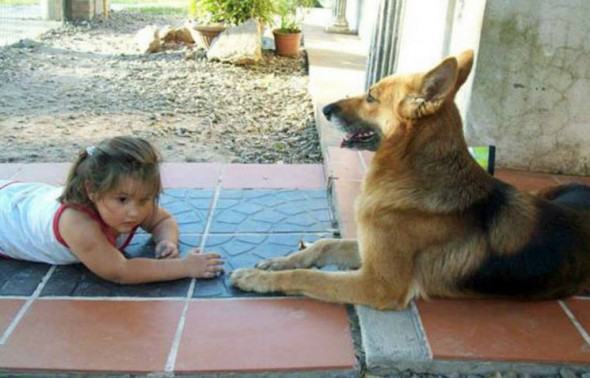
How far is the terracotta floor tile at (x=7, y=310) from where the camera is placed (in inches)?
104

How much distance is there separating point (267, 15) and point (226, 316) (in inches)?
296

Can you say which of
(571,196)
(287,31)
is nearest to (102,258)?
(571,196)

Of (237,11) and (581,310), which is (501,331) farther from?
(237,11)

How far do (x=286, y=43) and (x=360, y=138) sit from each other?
6611mm

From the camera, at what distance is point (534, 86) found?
4.18 meters

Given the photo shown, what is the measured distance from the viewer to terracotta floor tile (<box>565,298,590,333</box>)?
2793mm

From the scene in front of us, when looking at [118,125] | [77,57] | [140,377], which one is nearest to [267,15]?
[77,57]

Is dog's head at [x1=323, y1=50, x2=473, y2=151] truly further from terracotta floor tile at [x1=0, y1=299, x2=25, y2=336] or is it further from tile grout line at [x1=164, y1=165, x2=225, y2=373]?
terracotta floor tile at [x1=0, y1=299, x2=25, y2=336]

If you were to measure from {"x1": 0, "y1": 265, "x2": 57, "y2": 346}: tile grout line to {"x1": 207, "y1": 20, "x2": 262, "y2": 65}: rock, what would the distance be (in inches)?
233

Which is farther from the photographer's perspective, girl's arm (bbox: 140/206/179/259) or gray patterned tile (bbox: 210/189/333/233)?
gray patterned tile (bbox: 210/189/333/233)

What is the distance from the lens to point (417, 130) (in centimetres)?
281

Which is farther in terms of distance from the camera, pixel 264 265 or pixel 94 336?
pixel 264 265

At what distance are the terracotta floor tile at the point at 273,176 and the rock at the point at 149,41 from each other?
5663mm

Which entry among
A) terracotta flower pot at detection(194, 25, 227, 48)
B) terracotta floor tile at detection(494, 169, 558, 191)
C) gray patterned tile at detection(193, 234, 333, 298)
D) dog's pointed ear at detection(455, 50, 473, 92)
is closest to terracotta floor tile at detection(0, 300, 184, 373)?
gray patterned tile at detection(193, 234, 333, 298)
